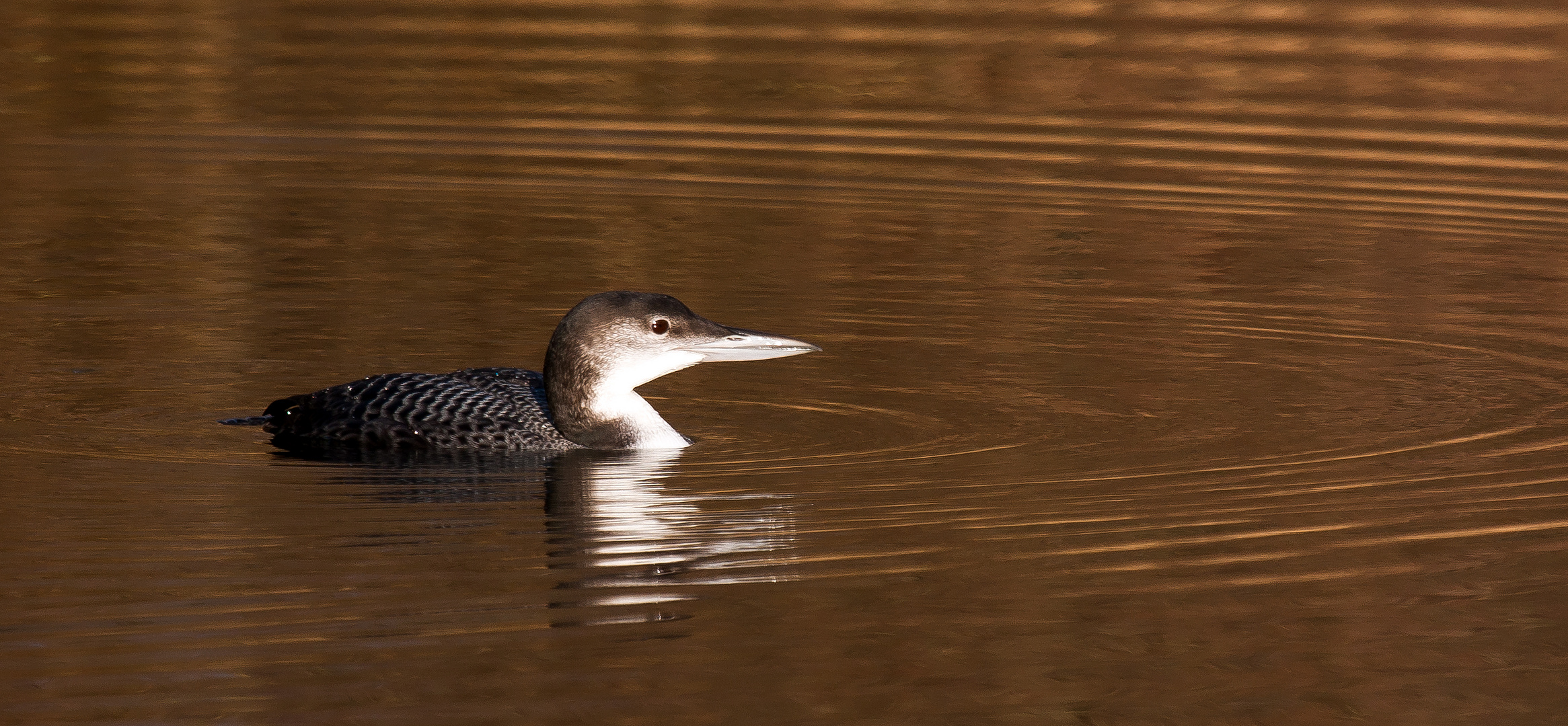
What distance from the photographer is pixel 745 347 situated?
347 inches

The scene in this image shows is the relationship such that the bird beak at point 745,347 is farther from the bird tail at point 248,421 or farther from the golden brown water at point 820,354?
the bird tail at point 248,421

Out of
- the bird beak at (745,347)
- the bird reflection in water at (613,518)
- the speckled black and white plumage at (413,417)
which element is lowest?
the bird reflection in water at (613,518)

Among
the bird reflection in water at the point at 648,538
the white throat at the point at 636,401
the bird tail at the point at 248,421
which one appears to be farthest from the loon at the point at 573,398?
the bird reflection in water at the point at 648,538

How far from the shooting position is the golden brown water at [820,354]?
250 inches

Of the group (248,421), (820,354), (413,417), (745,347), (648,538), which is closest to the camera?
(648,538)

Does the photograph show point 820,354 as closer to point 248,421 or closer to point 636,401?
point 636,401

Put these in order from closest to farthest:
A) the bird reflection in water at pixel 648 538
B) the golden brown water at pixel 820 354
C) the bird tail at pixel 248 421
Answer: the golden brown water at pixel 820 354, the bird reflection in water at pixel 648 538, the bird tail at pixel 248 421

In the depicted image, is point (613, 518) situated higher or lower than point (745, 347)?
lower

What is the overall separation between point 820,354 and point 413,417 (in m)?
2.39

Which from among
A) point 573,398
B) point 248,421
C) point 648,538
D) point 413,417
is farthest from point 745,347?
point 248,421

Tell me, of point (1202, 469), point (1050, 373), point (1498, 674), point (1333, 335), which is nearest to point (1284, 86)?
point (1333, 335)

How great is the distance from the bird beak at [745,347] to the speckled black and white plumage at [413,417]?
613mm

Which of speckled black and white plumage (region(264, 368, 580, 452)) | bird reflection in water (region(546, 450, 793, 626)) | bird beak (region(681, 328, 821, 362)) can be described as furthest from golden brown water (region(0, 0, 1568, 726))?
bird beak (region(681, 328, 821, 362))

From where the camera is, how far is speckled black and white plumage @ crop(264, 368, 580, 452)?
8680 mm
